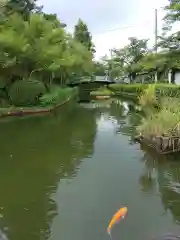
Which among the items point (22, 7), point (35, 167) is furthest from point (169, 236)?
point (22, 7)

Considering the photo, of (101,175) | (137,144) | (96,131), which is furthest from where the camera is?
(96,131)

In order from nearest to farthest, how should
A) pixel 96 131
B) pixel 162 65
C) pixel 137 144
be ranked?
pixel 137 144 < pixel 96 131 < pixel 162 65

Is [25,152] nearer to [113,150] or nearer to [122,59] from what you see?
[113,150]

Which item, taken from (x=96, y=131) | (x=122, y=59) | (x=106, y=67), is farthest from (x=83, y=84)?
(x=96, y=131)

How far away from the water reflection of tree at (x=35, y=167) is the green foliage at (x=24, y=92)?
5.28m

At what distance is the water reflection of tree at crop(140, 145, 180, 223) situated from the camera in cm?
698

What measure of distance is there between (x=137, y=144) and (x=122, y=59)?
44461mm

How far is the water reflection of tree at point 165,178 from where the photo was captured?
6980 millimetres

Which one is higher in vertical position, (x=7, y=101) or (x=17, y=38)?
(x=17, y=38)

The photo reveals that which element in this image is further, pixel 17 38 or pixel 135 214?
pixel 17 38

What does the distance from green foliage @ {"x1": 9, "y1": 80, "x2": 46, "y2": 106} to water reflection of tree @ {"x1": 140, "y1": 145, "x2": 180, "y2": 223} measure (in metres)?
14.4

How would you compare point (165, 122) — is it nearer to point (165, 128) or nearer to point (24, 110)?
point (165, 128)

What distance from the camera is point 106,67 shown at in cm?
7019

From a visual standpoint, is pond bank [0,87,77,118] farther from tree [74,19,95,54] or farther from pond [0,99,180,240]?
tree [74,19,95,54]
